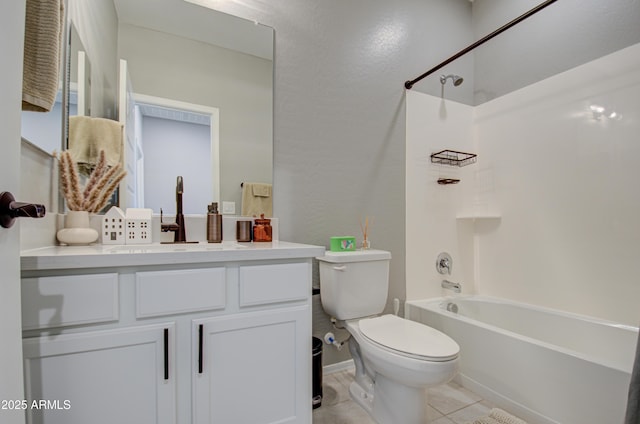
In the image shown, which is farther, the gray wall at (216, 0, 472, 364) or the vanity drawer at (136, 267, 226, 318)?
the gray wall at (216, 0, 472, 364)

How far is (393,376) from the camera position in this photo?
1.25m

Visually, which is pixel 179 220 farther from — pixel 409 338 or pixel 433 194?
pixel 433 194

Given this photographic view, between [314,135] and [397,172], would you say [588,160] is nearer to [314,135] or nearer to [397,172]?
[397,172]

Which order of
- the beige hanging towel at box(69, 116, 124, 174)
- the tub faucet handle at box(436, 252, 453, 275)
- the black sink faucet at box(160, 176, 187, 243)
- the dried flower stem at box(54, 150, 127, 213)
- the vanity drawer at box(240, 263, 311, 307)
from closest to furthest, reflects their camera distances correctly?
1. the vanity drawer at box(240, 263, 311, 307)
2. the dried flower stem at box(54, 150, 127, 213)
3. the beige hanging towel at box(69, 116, 124, 174)
4. the black sink faucet at box(160, 176, 187, 243)
5. the tub faucet handle at box(436, 252, 453, 275)

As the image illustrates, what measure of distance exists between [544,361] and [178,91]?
2.28 meters

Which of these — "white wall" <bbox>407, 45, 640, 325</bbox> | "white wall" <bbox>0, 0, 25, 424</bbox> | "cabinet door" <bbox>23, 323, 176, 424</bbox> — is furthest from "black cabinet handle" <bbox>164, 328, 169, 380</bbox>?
"white wall" <bbox>407, 45, 640, 325</bbox>

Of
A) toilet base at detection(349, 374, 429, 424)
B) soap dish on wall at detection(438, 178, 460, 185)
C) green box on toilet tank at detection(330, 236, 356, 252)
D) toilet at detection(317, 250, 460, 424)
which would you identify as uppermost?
soap dish on wall at detection(438, 178, 460, 185)

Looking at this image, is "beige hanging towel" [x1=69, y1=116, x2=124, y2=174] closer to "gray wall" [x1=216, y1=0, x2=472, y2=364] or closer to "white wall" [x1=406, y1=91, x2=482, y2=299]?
"gray wall" [x1=216, y1=0, x2=472, y2=364]

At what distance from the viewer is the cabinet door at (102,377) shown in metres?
0.75

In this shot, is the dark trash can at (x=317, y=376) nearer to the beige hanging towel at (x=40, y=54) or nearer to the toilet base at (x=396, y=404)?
the toilet base at (x=396, y=404)

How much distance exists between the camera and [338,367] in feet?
6.31

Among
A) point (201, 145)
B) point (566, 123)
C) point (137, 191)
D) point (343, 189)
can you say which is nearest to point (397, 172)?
point (343, 189)

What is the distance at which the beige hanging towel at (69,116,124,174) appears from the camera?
49.6 inches

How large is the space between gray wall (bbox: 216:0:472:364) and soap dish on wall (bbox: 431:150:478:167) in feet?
1.15
